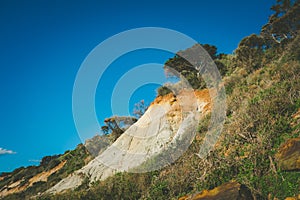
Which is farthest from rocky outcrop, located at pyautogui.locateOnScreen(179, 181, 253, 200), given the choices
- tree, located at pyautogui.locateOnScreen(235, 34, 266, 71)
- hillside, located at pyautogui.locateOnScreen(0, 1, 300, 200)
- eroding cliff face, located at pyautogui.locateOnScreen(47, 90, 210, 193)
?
tree, located at pyautogui.locateOnScreen(235, 34, 266, 71)

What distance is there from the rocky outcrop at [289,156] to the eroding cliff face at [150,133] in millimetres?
9035

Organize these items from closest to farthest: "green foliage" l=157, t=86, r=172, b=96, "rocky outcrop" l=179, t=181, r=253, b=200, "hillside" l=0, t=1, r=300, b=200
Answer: "rocky outcrop" l=179, t=181, r=253, b=200 → "hillside" l=0, t=1, r=300, b=200 → "green foliage" l=157, t=86, r=172, b=96

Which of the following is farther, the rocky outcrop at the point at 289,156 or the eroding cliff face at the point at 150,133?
the eroding cliff face at the point at 150,133

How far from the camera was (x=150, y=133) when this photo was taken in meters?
17.6

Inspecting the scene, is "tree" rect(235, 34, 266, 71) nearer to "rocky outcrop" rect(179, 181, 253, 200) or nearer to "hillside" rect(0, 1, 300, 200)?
"hillside" rect(0, 1, 300, 200)

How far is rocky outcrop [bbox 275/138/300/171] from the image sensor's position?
16.1ft

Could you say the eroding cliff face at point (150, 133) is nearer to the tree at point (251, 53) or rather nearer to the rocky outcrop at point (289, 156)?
the tree at point (251, 53)

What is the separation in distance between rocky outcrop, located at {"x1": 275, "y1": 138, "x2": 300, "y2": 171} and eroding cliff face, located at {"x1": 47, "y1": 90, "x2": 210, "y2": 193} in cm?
904

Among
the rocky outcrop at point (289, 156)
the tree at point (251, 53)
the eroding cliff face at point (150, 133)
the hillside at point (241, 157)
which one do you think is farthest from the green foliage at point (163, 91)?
the rocky outcrop at point (289, 156)

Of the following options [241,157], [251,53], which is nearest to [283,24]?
[251,53]

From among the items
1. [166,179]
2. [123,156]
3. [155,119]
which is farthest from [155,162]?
[155,119]

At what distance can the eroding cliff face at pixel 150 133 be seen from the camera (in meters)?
15.2

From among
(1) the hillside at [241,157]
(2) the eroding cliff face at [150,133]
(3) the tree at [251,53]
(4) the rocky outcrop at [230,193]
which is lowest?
(4) the rocky outcrop at [230,193]

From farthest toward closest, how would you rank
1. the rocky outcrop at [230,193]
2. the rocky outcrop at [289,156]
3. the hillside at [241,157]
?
the hillside at [241,157] < the rocky outcrop at [289,156] < the rocky outcrop at [230,193]
